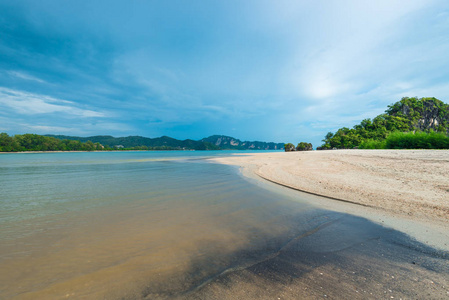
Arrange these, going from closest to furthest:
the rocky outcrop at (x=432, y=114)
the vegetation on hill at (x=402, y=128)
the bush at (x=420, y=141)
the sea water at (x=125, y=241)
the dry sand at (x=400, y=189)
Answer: the sea water at (x=125, y=241) → the dry sand at (x=400, y=189) → the bush at (x=420, y=141) → the vegetation on hill at (x=402, y=128) → the rocky outcrop at (x=432, y=114)

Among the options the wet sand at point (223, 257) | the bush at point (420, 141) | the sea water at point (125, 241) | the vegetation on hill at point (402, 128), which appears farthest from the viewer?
the vegetation on hill at point (402, 128)

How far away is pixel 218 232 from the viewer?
14.6ft

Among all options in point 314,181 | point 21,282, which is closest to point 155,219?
point 21,282

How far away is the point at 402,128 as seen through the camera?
51.2m

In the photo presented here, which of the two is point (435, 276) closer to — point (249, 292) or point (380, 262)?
point (380, 262)

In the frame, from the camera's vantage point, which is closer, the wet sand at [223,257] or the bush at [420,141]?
the wet sand at [223,257]

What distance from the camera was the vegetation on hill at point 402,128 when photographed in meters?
26.0

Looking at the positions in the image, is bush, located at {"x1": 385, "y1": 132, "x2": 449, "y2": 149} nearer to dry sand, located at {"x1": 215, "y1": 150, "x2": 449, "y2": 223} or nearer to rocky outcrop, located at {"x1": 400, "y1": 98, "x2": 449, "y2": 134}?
dry sand, located at {"x1": 215, "y1": 150, "x2": 449, "y2": 223}

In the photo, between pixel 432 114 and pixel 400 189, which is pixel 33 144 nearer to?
pixel 400 189

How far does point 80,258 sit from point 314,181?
10.6 metres

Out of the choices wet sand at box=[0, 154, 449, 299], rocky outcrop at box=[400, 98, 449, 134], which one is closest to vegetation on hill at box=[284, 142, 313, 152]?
rocky outcrop at box=[400, 98, 449, 134]

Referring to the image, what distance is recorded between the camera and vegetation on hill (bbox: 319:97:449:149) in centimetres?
2605

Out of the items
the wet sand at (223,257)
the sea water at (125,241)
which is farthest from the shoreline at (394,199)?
the sea water at (125,241)

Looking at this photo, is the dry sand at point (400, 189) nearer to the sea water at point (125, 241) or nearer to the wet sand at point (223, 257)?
the wet sand at point (223, 257)
